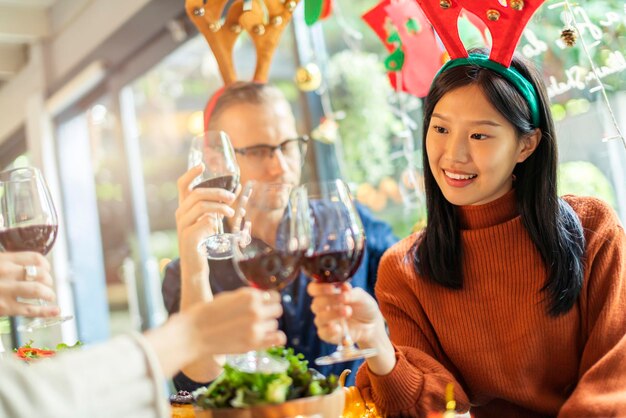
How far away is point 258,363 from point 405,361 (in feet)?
1.40

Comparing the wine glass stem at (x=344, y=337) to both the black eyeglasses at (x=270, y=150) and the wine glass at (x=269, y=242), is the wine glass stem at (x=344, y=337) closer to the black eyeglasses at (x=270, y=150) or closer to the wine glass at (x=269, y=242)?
the wine glass at (x=269, y=242)

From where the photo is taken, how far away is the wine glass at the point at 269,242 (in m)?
1.23

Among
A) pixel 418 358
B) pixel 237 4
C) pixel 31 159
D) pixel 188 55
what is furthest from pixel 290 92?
pixel 31 159

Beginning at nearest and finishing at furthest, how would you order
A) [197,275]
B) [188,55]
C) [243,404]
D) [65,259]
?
[243,404] < [197,275] < [188,55] < [65,259]

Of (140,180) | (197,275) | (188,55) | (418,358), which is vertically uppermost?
(188,55)

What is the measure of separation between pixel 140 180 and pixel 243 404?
4.53 metres

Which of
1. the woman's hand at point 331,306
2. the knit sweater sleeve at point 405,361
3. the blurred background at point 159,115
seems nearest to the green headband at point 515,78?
the blurred background at point 159,115

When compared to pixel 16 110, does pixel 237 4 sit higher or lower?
lower

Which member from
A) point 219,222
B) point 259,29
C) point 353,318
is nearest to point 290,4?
point 259,29

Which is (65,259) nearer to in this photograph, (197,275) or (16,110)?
(16,110)

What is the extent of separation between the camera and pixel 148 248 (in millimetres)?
5547

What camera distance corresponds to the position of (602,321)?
5.20ft

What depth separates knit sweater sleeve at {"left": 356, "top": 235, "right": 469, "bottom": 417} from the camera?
158 centimetres

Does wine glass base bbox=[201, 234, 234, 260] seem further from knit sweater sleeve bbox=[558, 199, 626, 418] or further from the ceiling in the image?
the ceiling
